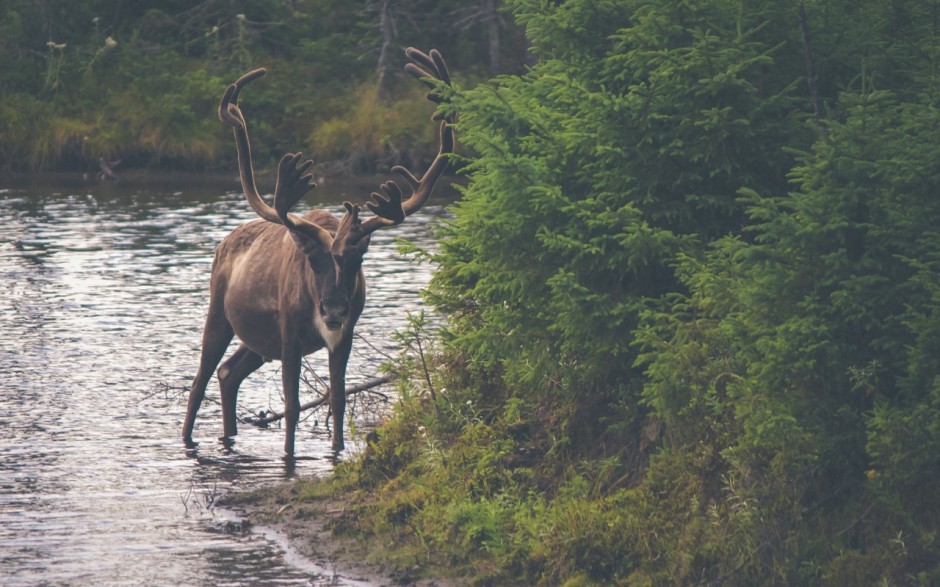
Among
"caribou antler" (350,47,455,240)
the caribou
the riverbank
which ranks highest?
"caribou antler" (350,47,455,240)

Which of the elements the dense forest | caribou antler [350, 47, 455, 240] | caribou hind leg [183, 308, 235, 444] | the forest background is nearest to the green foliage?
the forest background

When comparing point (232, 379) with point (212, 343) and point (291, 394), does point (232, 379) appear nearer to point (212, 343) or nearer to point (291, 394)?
point (212, 343)

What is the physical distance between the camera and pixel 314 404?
41.8 feet

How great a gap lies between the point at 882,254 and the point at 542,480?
2411 mm

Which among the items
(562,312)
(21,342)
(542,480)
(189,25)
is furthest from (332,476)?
(189,25)

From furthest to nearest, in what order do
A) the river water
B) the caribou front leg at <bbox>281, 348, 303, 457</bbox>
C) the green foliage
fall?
the caribou front leg at <bbox>281, 348, 303, 457</bbox>
the river water
the green foliage

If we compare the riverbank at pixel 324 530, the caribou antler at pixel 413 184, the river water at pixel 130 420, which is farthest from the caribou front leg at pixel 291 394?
the riverbank at pixel 324 530

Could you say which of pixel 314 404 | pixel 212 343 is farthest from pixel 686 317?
pixel 212 343

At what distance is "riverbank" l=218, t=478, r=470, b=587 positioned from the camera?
28.0ft

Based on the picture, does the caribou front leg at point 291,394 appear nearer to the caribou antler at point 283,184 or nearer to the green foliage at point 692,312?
the caribou antler at point 283,184

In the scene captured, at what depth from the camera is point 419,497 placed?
30.0 ft

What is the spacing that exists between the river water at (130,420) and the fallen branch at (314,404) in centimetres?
9

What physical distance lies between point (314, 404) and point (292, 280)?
124 cm

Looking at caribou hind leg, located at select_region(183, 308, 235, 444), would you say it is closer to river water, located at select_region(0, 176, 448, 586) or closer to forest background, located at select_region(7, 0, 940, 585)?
river water, located at select_region(0, 176, 448, 586)
